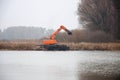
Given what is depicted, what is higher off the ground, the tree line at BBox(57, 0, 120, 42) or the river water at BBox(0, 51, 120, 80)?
the tree line at BBox(57, 0, 120, 42)

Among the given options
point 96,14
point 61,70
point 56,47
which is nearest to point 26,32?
point 96,14

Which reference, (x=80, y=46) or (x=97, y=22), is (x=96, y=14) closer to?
(x=97, y=22)

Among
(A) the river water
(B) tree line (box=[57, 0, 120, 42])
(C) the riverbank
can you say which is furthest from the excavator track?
(A) the river water

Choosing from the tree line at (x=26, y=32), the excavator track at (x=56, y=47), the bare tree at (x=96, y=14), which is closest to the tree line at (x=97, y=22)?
the bare tree at (x=96, y=14)

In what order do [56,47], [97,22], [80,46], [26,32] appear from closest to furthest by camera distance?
1. [56,47]
2. [80,46]
3. [97,22]
4. [26,32]

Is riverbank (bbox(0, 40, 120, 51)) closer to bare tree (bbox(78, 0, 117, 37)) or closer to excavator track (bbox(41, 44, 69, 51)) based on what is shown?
excavator track (bbox(41, 44, 69, 51))

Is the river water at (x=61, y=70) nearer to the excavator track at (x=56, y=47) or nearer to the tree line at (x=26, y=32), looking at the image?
the excavator track at (x=56, y=47)

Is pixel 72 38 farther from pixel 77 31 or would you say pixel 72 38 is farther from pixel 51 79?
pixel 51 79

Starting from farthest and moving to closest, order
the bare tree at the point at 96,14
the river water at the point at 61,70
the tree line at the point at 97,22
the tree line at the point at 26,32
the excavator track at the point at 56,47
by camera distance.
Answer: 1. the tree line at the point at 26,32
2. the bare tree at the point at 96,14
3. the tree line at the point at 97,22
4. the excavator track at the point at 56,47
5. the river water at the point at 61,70

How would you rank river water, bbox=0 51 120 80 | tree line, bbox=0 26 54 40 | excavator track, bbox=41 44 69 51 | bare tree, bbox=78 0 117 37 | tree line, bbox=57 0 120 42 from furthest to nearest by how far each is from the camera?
1. tree line, bbox=0 26 54 40
2. bare tree, bbox=78 0 117 37
3. tree line, bbox=57 0 120 42
4. excavator track, bbox=41 44 69 51
5. river water, bbox=0 51 120 80

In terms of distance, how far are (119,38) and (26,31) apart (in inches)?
3260

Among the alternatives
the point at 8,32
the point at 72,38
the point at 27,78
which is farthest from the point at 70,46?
the point at 8,32

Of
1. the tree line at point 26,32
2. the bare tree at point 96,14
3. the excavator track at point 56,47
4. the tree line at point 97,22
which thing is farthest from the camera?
the tree line at point 26,32

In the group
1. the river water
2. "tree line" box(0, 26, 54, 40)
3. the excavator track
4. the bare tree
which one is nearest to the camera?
the river water
